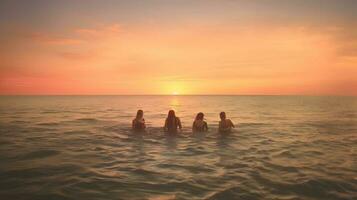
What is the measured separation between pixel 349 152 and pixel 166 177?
33.7 ft

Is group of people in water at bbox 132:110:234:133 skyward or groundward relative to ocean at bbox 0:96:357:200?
skyward

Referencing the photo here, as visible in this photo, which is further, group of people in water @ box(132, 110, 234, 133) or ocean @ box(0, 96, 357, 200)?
group of people in water @ box(132, 110, 234, 133)

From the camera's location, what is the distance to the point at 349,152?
1422 centimetres

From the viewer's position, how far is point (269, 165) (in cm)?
1116

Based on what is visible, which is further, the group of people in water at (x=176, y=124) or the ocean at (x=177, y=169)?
the group of people in water at (x=176, y=124)

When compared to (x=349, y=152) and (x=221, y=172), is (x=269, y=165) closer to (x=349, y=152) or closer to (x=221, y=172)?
(x=221, y=172)

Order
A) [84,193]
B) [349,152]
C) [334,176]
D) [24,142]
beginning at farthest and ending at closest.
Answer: [24,142], [349,152], [334,176], [84,193]

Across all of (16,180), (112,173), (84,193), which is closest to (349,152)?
(112,173)

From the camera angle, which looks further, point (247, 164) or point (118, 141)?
point (118, 141)

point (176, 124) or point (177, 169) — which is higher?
point (176, 124)

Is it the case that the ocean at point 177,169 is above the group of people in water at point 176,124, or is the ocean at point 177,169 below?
below

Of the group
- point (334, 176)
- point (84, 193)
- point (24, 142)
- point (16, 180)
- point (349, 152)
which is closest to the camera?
point (84, 193)

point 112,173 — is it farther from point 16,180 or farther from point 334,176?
point 334,176

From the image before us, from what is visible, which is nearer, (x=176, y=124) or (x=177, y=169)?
(x=177, y=169)
